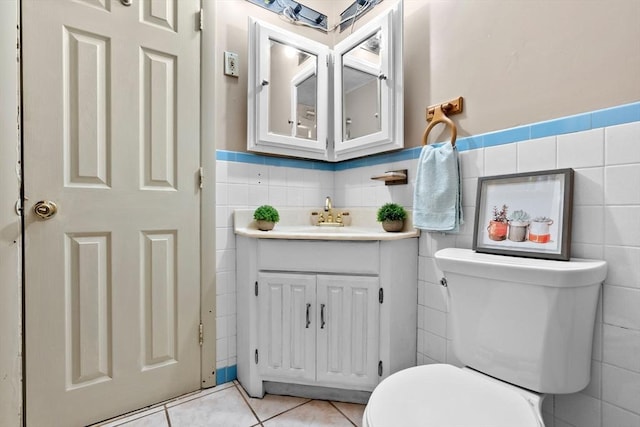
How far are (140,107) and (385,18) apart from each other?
121 centimetres

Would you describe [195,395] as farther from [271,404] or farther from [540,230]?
[540,230]

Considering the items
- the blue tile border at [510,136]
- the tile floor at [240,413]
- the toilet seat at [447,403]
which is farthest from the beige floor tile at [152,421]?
the blue tile border at [510,136]

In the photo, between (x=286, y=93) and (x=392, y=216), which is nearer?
(x=392, y=216)

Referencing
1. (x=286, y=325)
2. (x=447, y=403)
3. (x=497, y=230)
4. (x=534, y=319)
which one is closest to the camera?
(x=447, y=403)

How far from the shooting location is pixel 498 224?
3.65ft

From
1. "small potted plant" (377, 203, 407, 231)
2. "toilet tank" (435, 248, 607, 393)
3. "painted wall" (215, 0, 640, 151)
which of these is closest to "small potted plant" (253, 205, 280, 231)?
"painted wall" (215, 0, 640, 151)

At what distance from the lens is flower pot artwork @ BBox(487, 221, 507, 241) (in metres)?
1.09

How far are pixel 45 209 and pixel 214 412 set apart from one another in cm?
105

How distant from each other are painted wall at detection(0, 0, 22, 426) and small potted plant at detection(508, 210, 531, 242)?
1755mm

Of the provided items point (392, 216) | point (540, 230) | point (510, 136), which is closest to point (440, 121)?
point (510, 136)

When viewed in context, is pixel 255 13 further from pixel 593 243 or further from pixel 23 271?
pixel 593 243

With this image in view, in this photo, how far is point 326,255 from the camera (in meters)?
1.33

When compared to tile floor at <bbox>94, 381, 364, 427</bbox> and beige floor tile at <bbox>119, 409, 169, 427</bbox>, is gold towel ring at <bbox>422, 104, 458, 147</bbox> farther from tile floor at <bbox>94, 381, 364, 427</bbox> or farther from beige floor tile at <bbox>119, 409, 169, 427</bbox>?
beige floor tile at <bbox>119, 409, 169, 427</bbox>

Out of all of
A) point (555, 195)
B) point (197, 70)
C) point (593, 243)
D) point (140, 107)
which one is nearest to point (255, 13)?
point (197, 70)
